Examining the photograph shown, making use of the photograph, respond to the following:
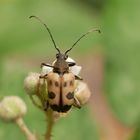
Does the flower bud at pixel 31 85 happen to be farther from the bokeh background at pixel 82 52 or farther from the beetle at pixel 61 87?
the bokeh background at pixel 82 52

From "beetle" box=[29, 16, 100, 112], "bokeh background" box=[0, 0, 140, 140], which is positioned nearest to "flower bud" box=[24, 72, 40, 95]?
"beetle" box=[29, 16, 100, 112]

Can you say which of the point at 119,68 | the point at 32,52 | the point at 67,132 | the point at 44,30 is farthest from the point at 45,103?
the point at 44,30

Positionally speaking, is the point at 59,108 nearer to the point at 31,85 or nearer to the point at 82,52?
the point at 31,85

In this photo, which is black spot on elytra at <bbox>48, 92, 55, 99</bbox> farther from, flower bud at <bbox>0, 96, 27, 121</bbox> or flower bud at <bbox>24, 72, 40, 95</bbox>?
flower bud at <bbox>0, 96, 27, 121</bbox>

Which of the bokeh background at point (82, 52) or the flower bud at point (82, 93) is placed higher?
the bokeh background at point (82, 52)

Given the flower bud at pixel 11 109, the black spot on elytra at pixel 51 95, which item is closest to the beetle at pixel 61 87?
the black spot on elytra at pixel 51 95
